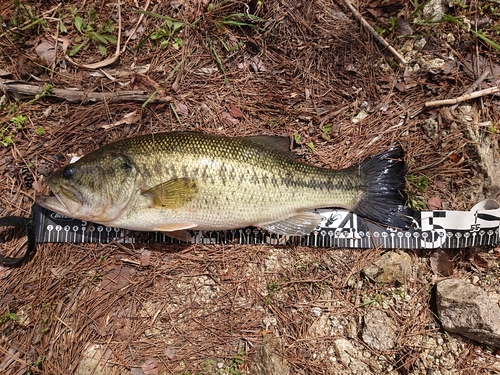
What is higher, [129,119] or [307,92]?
[307,92]

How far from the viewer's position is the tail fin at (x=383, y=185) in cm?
377

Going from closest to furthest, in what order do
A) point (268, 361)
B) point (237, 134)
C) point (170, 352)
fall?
1. point (268, 361)
2. point (170, 352)
3. point (237, 134)

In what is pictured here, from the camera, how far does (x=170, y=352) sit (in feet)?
12.0

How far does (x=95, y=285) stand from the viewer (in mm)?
3814

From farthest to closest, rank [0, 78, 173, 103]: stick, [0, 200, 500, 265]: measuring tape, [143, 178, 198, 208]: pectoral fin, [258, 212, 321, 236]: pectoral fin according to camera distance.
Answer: [0, 78, 173, 103]: stick < [0, 200, 500, 265]: measuring tape < [258, 212, 321, 236]: pectoral fin < [143, 178, 198, 208]: pectoral fin

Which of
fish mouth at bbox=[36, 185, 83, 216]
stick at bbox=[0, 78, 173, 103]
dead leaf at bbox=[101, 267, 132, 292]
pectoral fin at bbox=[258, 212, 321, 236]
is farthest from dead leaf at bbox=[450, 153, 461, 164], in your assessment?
fish mouth at bbox=[36, 185, 83, 216]

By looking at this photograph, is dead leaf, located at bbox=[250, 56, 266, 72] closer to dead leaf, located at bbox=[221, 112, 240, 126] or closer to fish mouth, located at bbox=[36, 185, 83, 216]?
dead leaf, located at bbox=[221, 112, 240, 126]

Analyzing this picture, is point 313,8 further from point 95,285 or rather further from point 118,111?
point 95,285

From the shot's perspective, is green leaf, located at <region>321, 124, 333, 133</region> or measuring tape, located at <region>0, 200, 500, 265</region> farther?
green leaf, located at <region>321, 124, 333, 133</region>

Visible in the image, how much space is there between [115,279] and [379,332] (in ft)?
9.52

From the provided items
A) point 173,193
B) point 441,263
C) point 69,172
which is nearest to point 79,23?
point 69,172

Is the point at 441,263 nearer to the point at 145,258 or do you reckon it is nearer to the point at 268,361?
the point at 268,361

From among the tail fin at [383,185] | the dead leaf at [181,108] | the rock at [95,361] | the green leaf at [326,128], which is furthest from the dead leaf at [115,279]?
the green leaf at [326,128]

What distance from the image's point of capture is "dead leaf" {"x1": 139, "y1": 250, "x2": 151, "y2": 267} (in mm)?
3840
